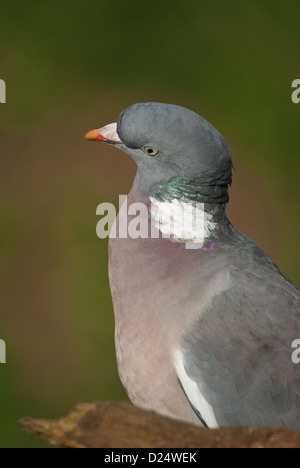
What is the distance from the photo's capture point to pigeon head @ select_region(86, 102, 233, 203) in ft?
6.34

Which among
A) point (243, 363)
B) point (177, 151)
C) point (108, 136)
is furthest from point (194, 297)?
point (108, 136)

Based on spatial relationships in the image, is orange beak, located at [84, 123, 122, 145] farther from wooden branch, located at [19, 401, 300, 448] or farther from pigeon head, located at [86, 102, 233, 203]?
wooden branch, located at [19, 401, 300, 448]

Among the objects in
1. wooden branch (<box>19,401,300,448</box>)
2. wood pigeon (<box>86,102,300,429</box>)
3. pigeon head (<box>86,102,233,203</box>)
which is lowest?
wooden branch (<box>19,401,300,448</box>)

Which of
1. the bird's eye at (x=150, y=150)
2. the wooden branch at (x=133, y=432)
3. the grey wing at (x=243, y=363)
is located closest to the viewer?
the wooden branch at (x=133, y=432)

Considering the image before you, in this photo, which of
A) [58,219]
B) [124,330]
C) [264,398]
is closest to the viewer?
[264,398]

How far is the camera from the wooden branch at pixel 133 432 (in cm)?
142

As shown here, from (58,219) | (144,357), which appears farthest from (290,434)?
(58,219)

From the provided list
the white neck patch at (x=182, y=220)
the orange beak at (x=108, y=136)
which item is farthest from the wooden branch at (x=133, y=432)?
the orange beak at (x=108, y=136)

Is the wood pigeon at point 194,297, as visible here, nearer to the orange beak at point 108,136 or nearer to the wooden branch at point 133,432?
the orange beak at point 108,136

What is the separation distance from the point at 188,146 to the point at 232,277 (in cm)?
32

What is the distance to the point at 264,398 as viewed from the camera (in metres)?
1.85

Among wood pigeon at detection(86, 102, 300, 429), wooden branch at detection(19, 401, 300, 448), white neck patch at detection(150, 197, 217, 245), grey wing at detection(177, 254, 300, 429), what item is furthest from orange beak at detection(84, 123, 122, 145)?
wooden branch at detection(19, 401, 300, 448)
